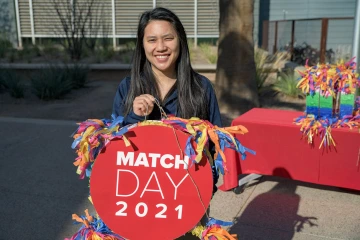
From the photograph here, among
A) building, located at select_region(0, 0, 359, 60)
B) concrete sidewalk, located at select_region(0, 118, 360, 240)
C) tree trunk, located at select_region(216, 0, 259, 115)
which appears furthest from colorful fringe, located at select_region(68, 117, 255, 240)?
building, located at select_region(0, 0, 359, 60)

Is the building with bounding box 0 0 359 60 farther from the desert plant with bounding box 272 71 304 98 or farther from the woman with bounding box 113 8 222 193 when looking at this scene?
the woman with bounding box 113 8 222 193

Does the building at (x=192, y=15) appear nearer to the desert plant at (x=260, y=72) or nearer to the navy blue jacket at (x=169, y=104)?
the desert plant at (x=260, y=72)

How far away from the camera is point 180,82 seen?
206 centimetres

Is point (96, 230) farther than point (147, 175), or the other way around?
point (96, 230)

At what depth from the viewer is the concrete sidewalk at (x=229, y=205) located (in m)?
3.60

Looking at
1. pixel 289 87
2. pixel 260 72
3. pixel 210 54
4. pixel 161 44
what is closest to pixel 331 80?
pixel 161 44

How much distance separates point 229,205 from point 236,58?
12.4 ft

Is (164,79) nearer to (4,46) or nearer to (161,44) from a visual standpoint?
(161,44)

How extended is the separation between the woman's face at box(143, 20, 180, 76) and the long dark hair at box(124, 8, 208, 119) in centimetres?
4

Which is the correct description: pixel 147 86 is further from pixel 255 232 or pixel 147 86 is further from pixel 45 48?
pixel 45 48

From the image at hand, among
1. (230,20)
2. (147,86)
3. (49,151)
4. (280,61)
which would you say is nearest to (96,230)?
(147,86)

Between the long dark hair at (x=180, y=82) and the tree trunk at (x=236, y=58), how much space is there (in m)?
5.37

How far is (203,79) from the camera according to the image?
2152mm

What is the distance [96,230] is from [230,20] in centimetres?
587
